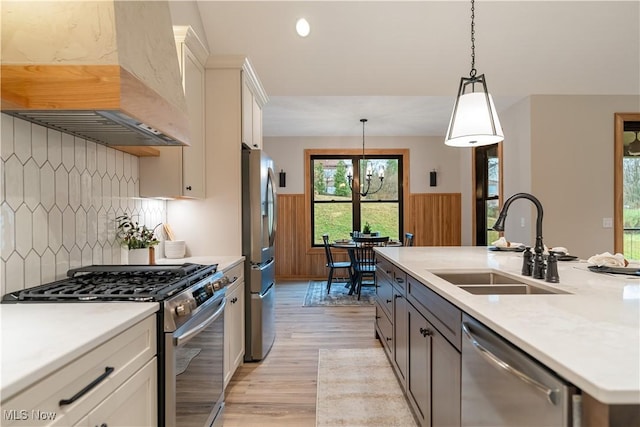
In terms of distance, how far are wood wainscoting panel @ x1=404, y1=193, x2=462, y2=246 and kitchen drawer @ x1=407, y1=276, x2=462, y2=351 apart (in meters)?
4.98

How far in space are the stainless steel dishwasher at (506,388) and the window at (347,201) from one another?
18.5 ft

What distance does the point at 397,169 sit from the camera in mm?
6910

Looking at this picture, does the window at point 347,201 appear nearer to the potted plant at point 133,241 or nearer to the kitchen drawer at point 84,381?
the potted plant at point 133,241

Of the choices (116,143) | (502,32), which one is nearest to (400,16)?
(502,32)

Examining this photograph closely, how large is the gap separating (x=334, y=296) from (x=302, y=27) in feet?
11.5

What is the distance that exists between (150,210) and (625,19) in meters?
4.66

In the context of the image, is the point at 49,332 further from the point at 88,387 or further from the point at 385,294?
the point at 385,294

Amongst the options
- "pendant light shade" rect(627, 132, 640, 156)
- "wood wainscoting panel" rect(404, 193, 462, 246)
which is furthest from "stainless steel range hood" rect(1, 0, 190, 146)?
"wood wainscoting panel" rect(404, 193, 462, 246)

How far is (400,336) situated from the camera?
231 cm

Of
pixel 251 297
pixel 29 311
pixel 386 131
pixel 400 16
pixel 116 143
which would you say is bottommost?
pixel 251 297

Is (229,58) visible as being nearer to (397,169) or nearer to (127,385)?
(127,385)

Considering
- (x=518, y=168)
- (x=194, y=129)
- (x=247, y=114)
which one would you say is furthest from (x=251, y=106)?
(x=518, y=168)

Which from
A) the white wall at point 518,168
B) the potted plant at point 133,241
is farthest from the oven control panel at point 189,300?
the white wall at point 518,168

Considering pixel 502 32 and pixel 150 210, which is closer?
pixel 150 210
